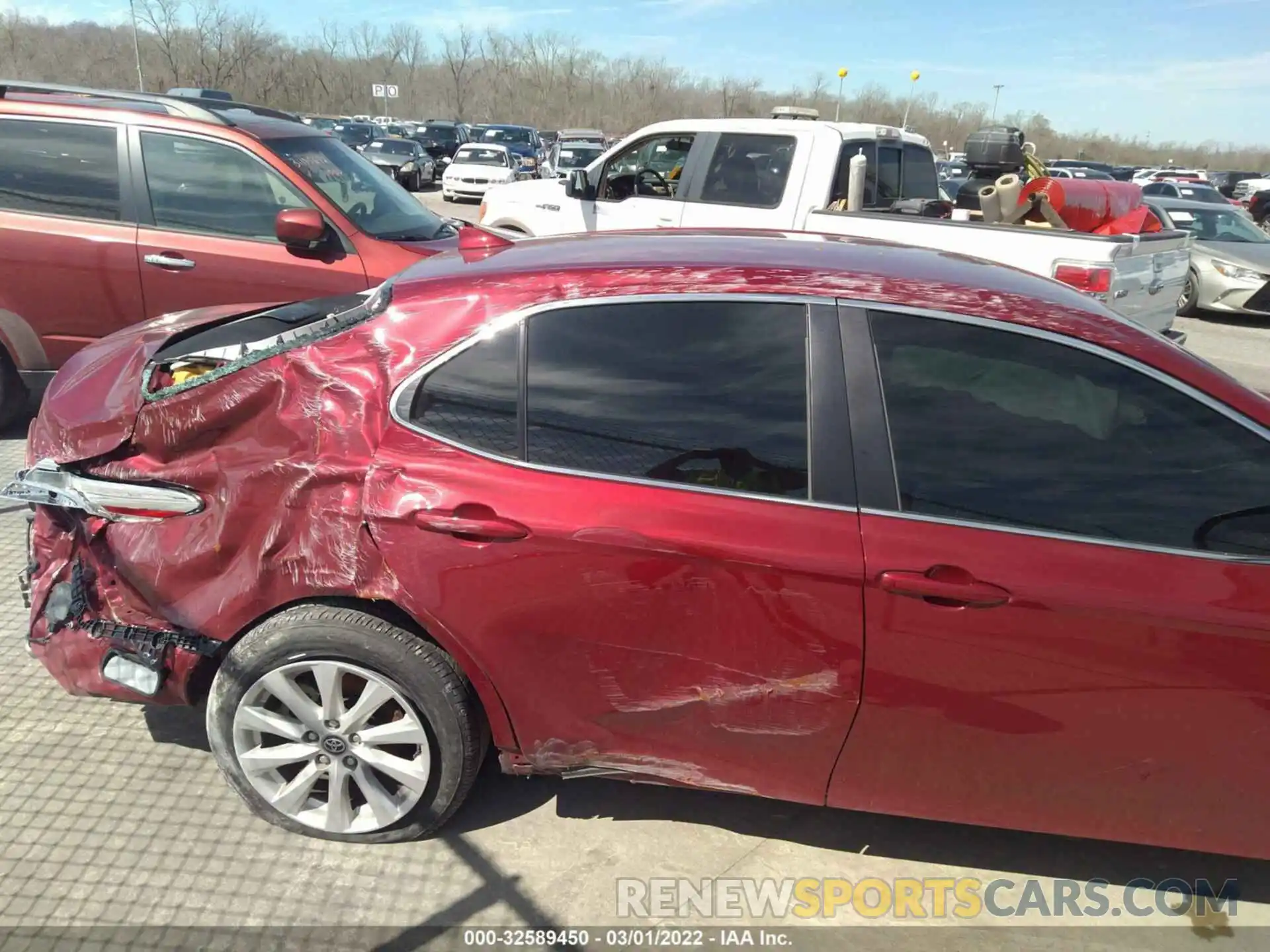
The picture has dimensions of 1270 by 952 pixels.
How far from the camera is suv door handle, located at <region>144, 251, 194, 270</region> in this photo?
5125 millimetres

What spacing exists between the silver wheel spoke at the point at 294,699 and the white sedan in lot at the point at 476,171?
76.5 ft

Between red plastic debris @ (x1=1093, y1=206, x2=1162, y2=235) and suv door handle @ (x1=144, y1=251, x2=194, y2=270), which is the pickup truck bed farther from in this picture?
suv door handle @ (x1=144, y1=251, x2=194, y2=270)

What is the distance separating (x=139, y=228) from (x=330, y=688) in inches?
159

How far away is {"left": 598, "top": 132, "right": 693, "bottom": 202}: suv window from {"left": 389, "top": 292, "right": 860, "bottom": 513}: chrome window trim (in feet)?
19.6

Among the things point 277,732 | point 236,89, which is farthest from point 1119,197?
point 236,89

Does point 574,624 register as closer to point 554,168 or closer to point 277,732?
point 277,732

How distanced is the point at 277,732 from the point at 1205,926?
2.70 metres

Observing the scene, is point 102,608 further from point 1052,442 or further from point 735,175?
point 735,175

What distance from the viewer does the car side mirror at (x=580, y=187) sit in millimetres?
8344

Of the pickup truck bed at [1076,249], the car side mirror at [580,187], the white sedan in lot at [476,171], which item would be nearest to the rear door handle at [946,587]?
the pickup truck bed at [1076,249]

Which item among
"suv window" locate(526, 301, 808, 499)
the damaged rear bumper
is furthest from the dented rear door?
the damaged rear bumper

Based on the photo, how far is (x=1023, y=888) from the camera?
257cm

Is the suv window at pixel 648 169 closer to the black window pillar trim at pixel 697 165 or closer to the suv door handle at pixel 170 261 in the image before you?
the black window pillar trim at pixel 697 165

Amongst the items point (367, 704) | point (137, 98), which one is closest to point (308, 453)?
point (367, 704)
